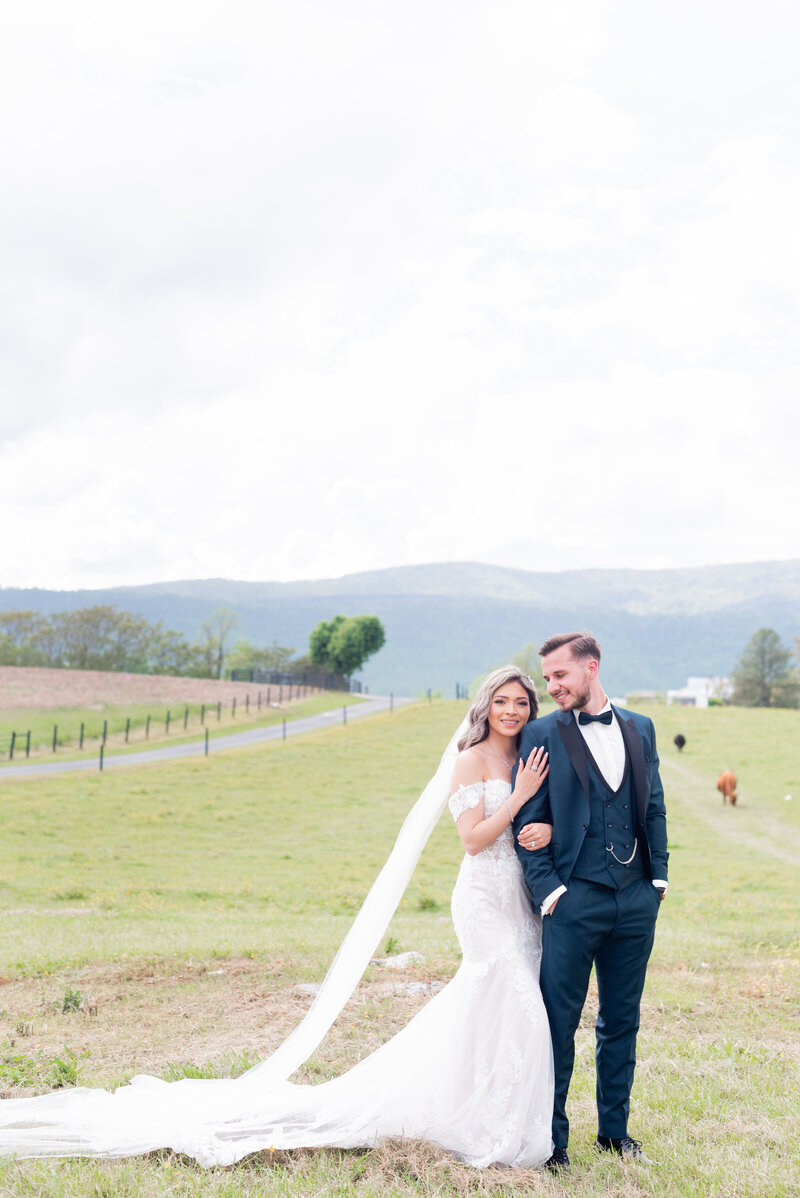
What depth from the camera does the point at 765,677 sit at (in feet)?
353

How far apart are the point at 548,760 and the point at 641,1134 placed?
90.2 inches

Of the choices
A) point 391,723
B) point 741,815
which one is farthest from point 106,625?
point 741,815

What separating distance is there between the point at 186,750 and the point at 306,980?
133 ft

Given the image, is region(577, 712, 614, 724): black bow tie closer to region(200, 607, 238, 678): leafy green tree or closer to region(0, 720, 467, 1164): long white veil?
region(0, 720, 467, 1164): long white veil

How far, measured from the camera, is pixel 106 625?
386 feet

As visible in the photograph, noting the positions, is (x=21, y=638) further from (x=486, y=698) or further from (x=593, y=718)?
(x=593, y=718)

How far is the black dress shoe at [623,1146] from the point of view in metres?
4.74

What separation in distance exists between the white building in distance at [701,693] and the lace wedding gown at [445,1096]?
11447 centimetres

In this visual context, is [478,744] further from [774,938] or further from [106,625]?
[106,625]

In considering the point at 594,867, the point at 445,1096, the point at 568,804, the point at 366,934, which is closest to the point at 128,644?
the point at 366,934

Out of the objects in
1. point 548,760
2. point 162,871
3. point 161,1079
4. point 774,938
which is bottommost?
point 162,871

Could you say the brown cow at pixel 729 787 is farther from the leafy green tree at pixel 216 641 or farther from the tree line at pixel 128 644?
the leafy green tree at pixel 216 641

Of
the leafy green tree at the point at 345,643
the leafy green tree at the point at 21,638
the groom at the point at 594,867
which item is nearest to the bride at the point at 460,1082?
the groom at the point at 594,867

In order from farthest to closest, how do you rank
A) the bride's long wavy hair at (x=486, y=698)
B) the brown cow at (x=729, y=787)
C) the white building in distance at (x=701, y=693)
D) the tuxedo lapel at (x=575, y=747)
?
the white building in distance at (x=701, y=693) → the brown cow at (x=729, y=787) → the bride's long wavy hair at (x=486, y=698) → the tuxedo lapel at (x=575, y=747)
